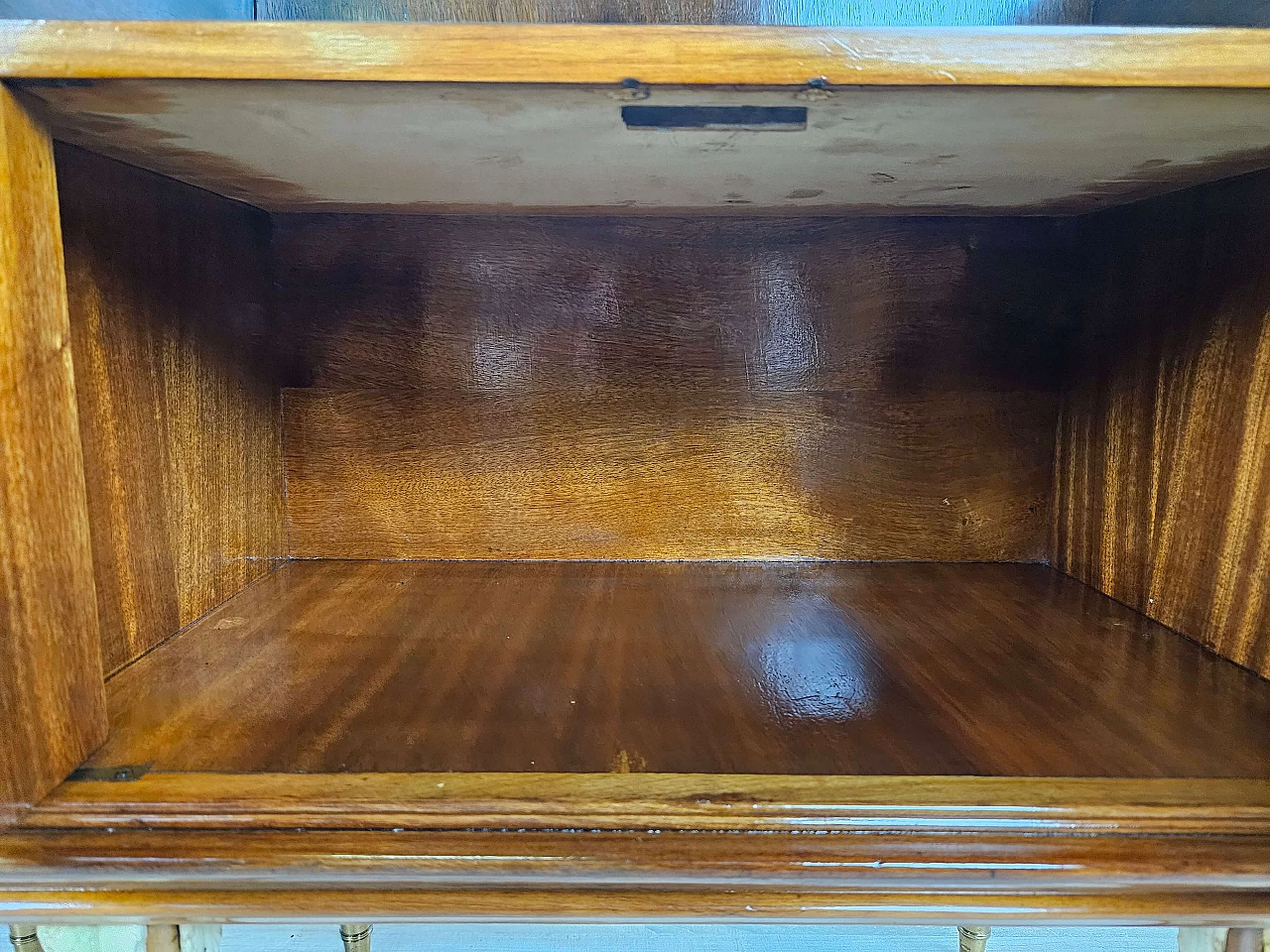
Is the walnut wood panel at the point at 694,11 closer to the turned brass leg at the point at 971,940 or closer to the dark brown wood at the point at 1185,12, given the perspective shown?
the dark brown wood at the point at 1185,12

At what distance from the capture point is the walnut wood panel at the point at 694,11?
68 cm

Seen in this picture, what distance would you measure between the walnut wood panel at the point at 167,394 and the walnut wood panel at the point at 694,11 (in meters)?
0.20

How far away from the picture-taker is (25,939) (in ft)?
2.10

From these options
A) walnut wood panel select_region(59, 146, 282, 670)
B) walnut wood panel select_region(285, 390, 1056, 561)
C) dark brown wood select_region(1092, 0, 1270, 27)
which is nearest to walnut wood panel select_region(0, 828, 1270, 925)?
walnut wood panel select_region(59, 146, 282, 670)

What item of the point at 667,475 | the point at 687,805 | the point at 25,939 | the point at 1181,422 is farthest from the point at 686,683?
the point at 25,939

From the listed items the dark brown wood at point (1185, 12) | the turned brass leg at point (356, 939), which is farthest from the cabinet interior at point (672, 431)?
the turned brass leg at point (356, 939)

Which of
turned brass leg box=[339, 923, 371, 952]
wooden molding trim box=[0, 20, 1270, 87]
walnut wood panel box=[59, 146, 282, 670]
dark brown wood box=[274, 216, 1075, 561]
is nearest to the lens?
wooden molding trim box=[0, 20, 1270, 87]

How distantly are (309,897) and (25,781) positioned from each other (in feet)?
0.50

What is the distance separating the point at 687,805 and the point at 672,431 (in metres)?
0.47

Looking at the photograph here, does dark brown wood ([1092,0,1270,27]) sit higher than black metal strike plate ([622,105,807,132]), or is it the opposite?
dark brown wood ([1092,0,1270,27])

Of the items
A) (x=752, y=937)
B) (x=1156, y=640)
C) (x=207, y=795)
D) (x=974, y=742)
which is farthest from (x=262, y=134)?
(x=752, y=937)

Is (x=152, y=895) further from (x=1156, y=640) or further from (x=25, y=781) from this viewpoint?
(x=1156, y=640)

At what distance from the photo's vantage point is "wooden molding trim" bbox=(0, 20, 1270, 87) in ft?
1.27

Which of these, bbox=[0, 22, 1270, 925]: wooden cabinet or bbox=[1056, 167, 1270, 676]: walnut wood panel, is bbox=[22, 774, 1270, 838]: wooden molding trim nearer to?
bbox=[0, 22, 1270, 925]: wooden cabinet
